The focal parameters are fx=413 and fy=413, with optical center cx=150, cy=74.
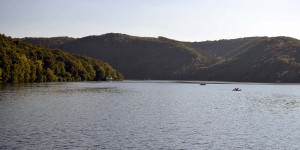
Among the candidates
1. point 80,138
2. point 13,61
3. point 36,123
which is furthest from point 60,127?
point 13,61

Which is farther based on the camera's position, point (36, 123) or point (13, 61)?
point (13, 61)

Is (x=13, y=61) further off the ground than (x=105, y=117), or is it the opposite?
(x=13, y=61)

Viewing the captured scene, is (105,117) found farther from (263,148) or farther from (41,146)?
(263,148)

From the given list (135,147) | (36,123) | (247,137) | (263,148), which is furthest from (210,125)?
(36,123)

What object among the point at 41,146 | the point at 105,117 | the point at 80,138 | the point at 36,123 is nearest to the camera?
the point at 41,146

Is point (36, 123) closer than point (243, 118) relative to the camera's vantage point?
Yes

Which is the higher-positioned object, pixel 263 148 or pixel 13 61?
pixel 13 61

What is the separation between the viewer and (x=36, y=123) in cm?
6116

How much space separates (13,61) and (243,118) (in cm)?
13881

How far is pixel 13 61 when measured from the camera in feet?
622

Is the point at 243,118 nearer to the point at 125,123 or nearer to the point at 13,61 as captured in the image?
the point at 125,123

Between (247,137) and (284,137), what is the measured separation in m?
5.03

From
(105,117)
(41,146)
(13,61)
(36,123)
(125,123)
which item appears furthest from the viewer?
(13,61)

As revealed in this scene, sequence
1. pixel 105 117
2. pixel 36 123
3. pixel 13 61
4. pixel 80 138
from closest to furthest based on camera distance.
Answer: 1. pixel 80 138
2. pixel 36 123
3. pixel 105 117
4. pixel 13 61
